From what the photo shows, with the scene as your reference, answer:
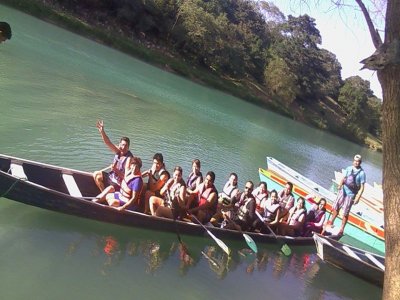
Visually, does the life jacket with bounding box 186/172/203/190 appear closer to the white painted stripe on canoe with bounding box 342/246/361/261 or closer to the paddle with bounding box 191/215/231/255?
the paddle with bounding box 191/215/231/255

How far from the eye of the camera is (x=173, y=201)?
8.12m

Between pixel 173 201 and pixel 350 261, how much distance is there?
12.4ft

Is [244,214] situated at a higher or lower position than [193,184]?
lower

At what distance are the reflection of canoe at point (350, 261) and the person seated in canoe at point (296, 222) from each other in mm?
810

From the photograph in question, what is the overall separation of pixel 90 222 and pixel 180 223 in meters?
1.56

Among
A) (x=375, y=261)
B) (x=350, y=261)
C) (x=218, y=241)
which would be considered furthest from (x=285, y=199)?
(x=218, y=241)

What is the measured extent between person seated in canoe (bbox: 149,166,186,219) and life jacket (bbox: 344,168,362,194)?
4038 millimetres

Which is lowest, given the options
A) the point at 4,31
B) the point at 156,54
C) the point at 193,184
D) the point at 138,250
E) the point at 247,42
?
the point at 138,250

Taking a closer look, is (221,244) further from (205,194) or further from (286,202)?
(286,202)

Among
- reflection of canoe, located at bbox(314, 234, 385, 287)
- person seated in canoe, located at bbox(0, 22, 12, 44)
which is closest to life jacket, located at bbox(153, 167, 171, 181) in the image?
reflection of canoe, located at bbox(314, 234, 385, 287)

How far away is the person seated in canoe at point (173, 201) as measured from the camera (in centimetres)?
806

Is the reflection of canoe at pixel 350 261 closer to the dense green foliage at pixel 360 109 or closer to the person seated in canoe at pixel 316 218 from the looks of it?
the person seated in canoe at pixel 316 218

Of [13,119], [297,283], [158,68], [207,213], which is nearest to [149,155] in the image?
[13,119]

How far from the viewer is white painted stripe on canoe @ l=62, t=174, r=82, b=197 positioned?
24.7 ft
